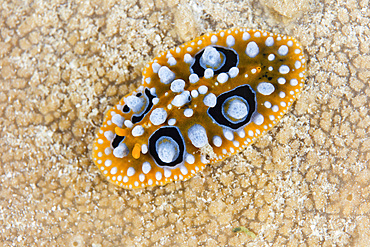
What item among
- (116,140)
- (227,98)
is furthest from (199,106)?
(116,140)

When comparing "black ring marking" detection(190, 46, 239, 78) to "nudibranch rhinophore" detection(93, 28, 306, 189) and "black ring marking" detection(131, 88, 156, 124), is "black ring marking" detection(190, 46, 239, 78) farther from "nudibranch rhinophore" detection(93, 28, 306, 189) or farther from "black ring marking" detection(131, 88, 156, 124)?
"black ring marking" detection(131, 88, 156, 124)

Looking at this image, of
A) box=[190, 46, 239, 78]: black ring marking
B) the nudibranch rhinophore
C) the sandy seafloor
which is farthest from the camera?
the sandy seafloor

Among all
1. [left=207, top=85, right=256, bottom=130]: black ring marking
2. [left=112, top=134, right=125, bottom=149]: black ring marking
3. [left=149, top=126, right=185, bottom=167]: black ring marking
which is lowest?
[left=112, top=134, right=125, bottom=149]: black ring marking

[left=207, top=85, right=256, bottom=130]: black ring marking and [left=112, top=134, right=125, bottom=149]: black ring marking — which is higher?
[left=207, top=85, right=256, bottom=130]: black ring marking

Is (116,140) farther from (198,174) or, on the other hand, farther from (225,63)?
(225,63)

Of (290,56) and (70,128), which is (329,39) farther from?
(70,128)

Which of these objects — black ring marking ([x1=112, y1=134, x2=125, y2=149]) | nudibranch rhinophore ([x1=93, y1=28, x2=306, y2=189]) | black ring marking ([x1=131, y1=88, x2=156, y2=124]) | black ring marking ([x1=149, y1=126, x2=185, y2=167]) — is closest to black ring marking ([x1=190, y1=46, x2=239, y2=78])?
nudibranch rhinophore ([x1=93, y1=28, x2=306, y2=189])
